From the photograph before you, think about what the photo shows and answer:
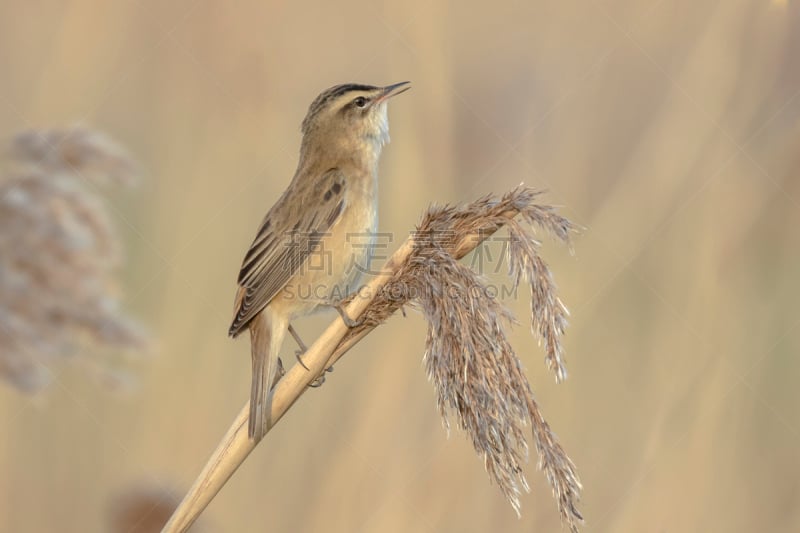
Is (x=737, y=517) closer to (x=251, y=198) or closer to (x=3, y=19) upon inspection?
(x=251, y=198)

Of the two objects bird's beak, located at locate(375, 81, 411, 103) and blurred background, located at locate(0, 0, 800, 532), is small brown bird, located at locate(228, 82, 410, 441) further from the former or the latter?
blurred background, located at locate(0, 0, 800, 532)

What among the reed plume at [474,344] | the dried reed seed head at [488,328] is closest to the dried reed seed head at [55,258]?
the reed plume at [474,344]

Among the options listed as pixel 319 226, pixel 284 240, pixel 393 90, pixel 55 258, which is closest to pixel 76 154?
pixel 55 258

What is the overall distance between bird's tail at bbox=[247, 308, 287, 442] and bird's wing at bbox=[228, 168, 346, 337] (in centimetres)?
7

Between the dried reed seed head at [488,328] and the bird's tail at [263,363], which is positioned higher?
the dried reed seed head at [488,328]

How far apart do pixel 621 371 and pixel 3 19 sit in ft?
9.96

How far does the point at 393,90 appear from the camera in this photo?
159 inches

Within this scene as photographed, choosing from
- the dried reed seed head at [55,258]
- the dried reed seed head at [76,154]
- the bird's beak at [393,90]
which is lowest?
the dried reed seed head at [55,258]

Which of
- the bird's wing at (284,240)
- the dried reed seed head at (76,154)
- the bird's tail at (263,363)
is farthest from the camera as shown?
the bird's wing at (284,240)

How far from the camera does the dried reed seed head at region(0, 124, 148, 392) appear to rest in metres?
2.68

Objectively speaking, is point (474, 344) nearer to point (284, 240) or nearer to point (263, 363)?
point (263, 363)

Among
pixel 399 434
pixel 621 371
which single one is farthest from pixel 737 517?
pixel 399 434

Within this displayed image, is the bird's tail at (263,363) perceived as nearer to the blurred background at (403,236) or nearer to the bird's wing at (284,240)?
the bird's wing at (284,240)

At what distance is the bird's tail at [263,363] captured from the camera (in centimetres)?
212
